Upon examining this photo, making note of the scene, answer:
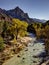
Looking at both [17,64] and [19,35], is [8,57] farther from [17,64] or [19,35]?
[19,35]

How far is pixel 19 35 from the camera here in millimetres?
80438

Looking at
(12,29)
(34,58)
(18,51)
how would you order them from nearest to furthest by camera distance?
(34,58), (18,51), (12,29)

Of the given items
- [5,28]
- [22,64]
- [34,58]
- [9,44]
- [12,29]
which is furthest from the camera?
[5,28]

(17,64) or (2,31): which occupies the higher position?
(2,31)

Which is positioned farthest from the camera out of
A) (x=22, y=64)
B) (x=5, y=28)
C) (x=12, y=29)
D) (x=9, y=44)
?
(x=5, y=28)

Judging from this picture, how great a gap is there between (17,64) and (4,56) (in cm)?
719

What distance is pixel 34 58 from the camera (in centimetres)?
4894

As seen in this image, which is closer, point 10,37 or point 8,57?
point 8,57

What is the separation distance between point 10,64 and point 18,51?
50.5ft

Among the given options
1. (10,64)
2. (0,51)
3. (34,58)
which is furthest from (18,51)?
(10,64)

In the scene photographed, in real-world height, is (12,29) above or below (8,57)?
above

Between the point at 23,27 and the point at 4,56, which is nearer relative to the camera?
the point at 4,56

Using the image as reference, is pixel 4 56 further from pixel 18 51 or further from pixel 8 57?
pixel 18 51

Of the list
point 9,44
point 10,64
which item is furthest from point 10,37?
point 10,64
